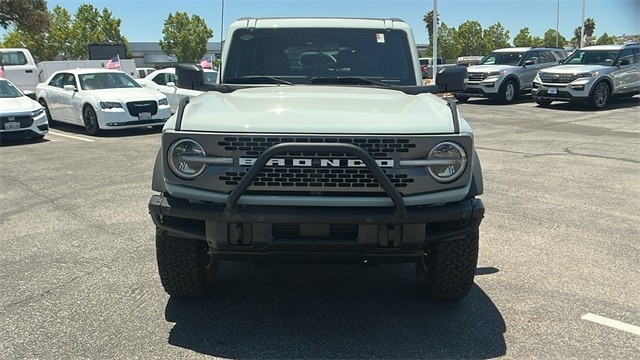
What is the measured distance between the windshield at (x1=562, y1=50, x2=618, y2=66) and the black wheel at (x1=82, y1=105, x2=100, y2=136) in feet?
47.3

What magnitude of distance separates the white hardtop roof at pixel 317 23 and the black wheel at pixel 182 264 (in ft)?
6.94

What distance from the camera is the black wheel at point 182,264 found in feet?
11.1

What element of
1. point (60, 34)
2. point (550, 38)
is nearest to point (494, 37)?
point (550, 38)

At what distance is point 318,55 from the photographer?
4473 millimetres

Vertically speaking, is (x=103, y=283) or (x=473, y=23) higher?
(x=473, y=23)

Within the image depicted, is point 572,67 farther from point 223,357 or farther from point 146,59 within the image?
point 146,59

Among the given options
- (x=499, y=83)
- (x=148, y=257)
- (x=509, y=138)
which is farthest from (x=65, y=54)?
(x=148, y=257)

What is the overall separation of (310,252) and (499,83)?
55.7ft

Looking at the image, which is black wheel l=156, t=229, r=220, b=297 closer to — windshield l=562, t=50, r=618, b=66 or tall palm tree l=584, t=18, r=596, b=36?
windshield l=562, t=50, r=618, b=66

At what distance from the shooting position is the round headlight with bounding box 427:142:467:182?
2.98 meters

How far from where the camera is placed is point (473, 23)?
79188 millimetres

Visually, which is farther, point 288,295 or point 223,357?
point 288,295

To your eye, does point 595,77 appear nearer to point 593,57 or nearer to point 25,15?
point 593,57

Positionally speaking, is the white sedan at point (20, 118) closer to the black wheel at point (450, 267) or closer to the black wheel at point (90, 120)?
the black wheel at point (90, 120)
